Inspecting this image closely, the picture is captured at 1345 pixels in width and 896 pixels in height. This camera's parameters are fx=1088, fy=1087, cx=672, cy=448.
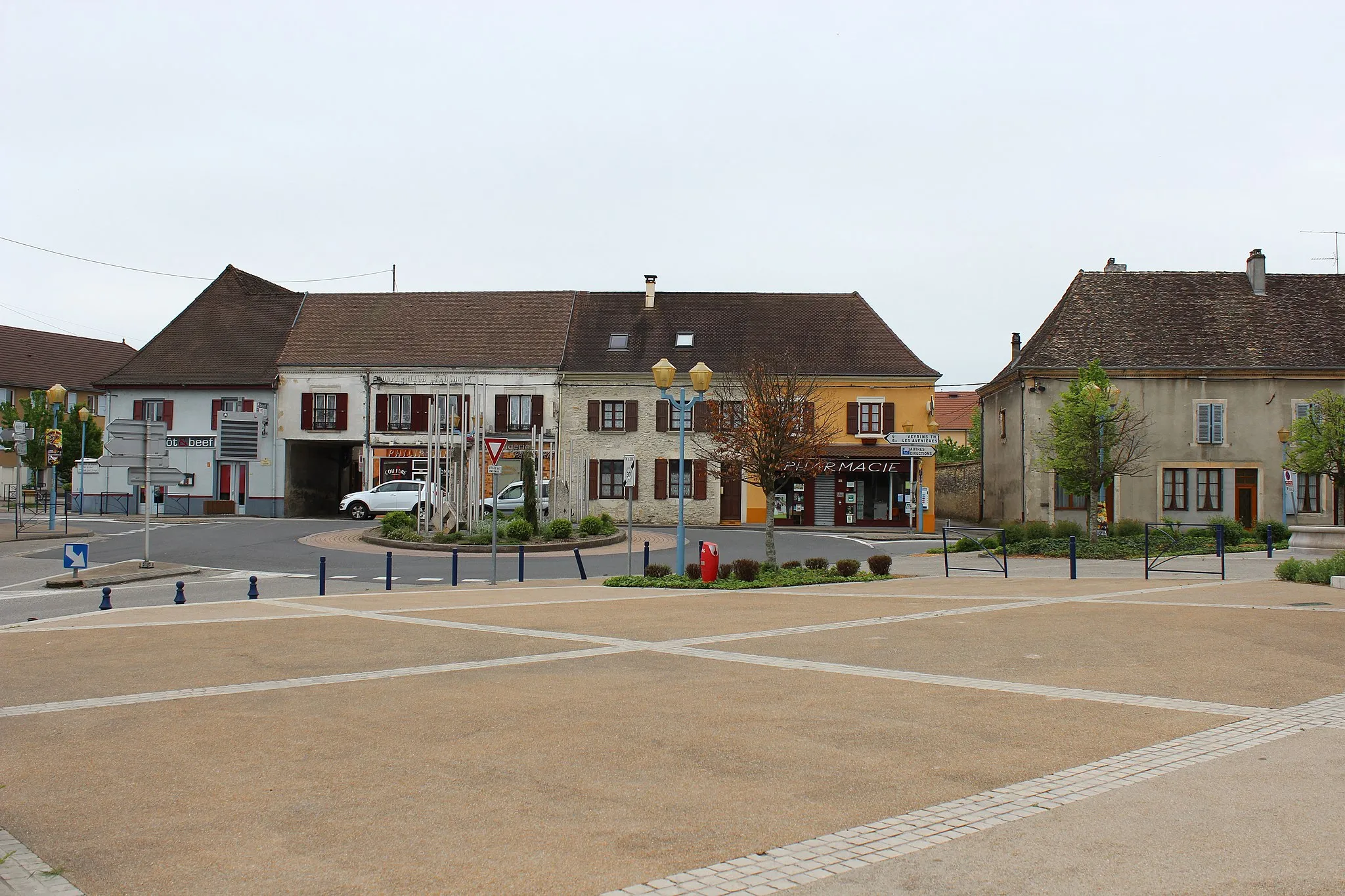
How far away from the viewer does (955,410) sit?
9538cm

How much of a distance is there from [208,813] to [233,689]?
3.57 m

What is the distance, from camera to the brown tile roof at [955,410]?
92.6m

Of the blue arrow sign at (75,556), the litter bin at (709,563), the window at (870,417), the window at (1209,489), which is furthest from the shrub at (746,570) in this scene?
the window at (1209,489)

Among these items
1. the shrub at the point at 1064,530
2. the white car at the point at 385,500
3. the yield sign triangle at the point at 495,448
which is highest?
the yield sign triangle at the point at 495,448

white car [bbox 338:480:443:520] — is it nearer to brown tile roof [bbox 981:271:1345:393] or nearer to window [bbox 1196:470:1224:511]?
brown tile roof [bbox 981:271:1345:393]

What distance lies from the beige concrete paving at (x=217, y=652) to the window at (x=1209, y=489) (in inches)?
1309

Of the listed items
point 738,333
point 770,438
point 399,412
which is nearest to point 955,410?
point 738,333

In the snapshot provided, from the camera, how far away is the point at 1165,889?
4480mm

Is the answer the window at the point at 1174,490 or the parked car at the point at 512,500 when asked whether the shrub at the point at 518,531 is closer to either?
the parked car at the point at 512,500

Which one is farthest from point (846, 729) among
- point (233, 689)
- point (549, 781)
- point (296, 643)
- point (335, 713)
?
point (296, 643)

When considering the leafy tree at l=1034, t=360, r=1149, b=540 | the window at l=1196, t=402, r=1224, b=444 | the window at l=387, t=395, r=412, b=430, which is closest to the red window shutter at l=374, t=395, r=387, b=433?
the window at l=387, t=395, r=412, b=430

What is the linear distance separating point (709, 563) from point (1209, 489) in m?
27.1

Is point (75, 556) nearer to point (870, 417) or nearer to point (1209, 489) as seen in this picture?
point (870, 417)

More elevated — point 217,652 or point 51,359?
point 51,359
